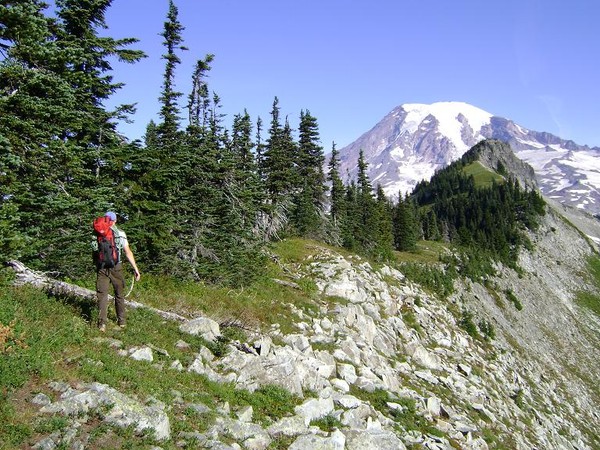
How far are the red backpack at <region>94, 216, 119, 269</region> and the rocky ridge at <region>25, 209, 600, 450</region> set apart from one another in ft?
5.92

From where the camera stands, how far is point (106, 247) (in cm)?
999

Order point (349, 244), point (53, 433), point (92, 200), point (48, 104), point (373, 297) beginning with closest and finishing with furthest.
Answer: point (53, 433)
point (48, 104)
point (92, 200)
point (373, 297)
point (349, 244)

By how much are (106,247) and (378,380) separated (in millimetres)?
11532

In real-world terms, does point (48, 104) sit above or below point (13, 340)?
above

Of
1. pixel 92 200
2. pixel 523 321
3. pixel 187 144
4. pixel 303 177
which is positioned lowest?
pixel 523 321

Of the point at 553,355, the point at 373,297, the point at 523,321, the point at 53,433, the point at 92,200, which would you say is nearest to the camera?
the point at 53,433

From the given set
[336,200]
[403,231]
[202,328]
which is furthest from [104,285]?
[403,231]

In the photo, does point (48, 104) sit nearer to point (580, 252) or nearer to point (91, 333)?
point (91, 333)

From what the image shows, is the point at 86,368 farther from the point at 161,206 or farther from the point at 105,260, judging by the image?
the point at 161,206

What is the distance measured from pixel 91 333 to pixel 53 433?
3395mm

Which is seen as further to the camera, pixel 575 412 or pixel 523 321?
pixel 523 321

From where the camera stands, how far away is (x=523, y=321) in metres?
62.2

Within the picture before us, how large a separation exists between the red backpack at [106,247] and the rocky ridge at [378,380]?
180 centimetres

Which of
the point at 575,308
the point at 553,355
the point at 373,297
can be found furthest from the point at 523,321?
the point at 373,297
